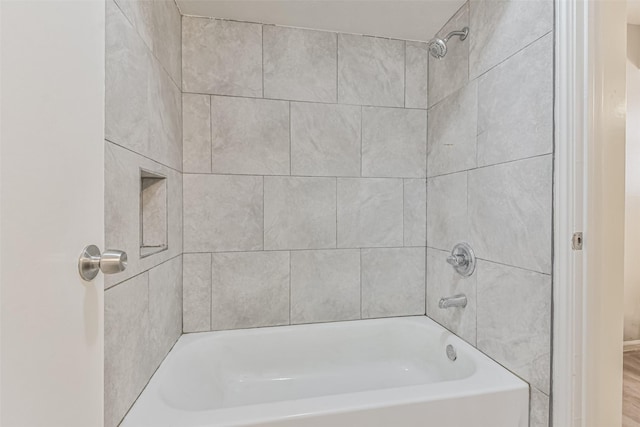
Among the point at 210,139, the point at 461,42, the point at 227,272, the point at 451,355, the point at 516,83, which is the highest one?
the point at 461,42

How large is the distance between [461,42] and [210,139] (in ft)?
4.55

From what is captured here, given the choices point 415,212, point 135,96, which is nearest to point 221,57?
point 135,96

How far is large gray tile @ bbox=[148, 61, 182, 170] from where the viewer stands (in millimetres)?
1246

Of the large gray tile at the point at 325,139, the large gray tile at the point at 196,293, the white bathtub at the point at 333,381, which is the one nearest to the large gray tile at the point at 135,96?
the large gray tile at the point at 196,293

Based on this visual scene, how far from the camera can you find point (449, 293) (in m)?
1.75

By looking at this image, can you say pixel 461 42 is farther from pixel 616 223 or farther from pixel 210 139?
pixel 210 139

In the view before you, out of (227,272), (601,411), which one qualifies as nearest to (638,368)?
(601,411)

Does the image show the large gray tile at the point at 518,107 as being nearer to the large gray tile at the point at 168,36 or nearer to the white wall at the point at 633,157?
the large gray tile at the point at 168,36

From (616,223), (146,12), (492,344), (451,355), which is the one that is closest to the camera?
(616,223)

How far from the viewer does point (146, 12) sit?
3.88 ft

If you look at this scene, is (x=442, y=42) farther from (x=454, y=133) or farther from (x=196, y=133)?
(x=196, y=133)

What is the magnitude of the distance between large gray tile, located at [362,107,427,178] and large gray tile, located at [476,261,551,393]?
2.44 feet

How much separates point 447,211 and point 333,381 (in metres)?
1.13

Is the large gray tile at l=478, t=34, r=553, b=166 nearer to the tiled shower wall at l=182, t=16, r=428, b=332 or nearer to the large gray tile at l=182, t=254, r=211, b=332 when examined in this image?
the tiled shower wall at l=182, t=16, r=428, b=332
